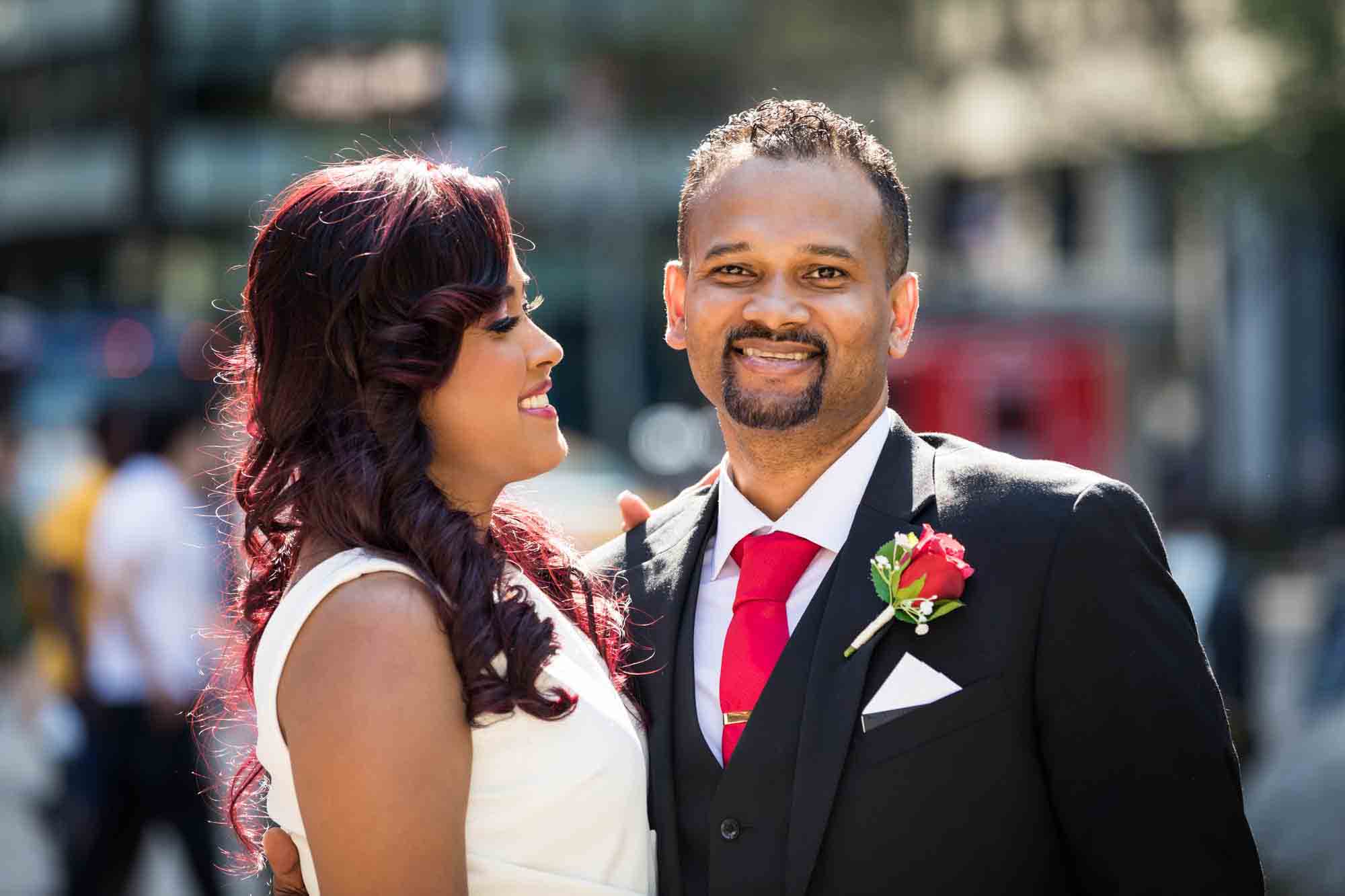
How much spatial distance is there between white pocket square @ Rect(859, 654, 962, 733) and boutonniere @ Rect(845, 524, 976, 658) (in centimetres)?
8

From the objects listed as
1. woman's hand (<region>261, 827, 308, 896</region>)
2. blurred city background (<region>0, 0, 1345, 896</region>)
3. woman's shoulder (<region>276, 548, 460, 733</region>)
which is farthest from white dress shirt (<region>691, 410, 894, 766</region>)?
blurred city background (<region>0, 0, 1345, 896</region>)

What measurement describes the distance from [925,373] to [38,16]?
30440mm

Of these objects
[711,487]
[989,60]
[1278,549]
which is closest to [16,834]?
[711,487]

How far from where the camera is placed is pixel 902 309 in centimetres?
357

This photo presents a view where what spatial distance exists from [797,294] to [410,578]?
3.30 feet

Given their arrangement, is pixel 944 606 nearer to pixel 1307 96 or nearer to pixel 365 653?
pixel 365 653

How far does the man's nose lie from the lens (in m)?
3.41

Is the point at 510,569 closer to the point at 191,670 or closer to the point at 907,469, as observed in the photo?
the point at 907,469

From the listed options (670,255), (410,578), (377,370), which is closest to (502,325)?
(377,370)

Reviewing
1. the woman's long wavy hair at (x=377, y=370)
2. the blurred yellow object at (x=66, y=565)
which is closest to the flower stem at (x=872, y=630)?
the woman's long wavy hair at (x=377, y=370)

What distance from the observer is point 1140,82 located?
28.2m

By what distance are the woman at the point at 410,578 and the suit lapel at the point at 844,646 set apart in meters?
0.35

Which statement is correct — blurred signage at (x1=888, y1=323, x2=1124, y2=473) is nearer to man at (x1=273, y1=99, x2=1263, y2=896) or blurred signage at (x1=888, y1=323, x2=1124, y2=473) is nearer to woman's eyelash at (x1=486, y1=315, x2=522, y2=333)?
man at (x1=273, y1=99, x2=1263, y2=896)

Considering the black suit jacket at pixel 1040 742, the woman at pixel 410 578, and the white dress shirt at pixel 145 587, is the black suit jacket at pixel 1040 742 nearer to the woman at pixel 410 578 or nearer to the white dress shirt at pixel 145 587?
the woman at pixel 410 578
